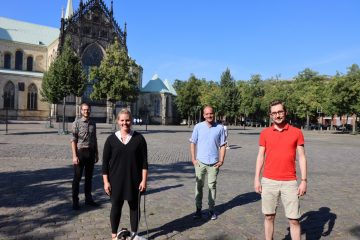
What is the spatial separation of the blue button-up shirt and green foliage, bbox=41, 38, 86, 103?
2538 cm

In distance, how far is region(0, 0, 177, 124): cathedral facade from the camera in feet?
214

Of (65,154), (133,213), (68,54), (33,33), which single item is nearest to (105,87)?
(68,54)

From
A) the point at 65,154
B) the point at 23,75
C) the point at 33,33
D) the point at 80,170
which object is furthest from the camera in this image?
the point at 33,33

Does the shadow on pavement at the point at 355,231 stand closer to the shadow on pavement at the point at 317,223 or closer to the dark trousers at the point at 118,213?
the shadow on pavement at the point at 317,223

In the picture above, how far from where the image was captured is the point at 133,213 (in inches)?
200

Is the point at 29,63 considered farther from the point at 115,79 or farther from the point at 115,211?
the point at 115,211

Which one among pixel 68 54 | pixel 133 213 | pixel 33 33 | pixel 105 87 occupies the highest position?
pixel 33 33

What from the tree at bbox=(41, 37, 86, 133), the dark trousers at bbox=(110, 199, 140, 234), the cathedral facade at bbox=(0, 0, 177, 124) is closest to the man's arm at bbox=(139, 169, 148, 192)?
the dark trousers at bbox=(110, 199, 140, 234)

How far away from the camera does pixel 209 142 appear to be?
6.74 metres

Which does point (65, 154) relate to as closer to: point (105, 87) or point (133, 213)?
point (133, 213)

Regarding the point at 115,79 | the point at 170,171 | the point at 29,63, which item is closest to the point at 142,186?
the point at 170,171

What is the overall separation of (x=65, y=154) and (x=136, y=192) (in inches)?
471

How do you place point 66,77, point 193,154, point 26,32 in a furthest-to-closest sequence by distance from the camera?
point 26,32, point 66,77, point 193,154

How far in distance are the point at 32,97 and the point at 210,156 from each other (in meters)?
66.7
